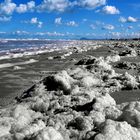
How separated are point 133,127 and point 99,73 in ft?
29.8

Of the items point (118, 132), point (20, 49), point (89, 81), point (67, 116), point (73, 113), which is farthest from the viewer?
point (20, 49)

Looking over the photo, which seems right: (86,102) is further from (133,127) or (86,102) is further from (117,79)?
(117,79)

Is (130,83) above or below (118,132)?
below

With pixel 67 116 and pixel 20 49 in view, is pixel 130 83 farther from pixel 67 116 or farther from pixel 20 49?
pixel 20 49

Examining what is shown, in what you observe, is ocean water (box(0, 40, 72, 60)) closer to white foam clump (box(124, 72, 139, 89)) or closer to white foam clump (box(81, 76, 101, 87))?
white foam clump (box(81, 76, 101, 87))

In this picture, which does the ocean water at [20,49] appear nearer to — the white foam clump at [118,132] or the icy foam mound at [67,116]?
the icy foam mound at [67,116]

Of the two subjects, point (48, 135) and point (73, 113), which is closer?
point (48, 135)

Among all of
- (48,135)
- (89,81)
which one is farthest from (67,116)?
(89,81)

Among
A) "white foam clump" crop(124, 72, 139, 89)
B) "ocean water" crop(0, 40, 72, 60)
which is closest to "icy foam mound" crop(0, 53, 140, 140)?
"white foam clump" crop(124, 72, 139, 89)

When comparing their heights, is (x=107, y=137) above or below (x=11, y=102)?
above

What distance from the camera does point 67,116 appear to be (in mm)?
8094

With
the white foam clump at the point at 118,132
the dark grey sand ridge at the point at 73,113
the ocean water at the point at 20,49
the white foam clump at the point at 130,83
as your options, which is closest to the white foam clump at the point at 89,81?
the dark grey sand ridge at the point at 73,113

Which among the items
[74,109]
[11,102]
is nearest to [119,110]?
[74,109]

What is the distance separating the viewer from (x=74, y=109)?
916 centimetres
